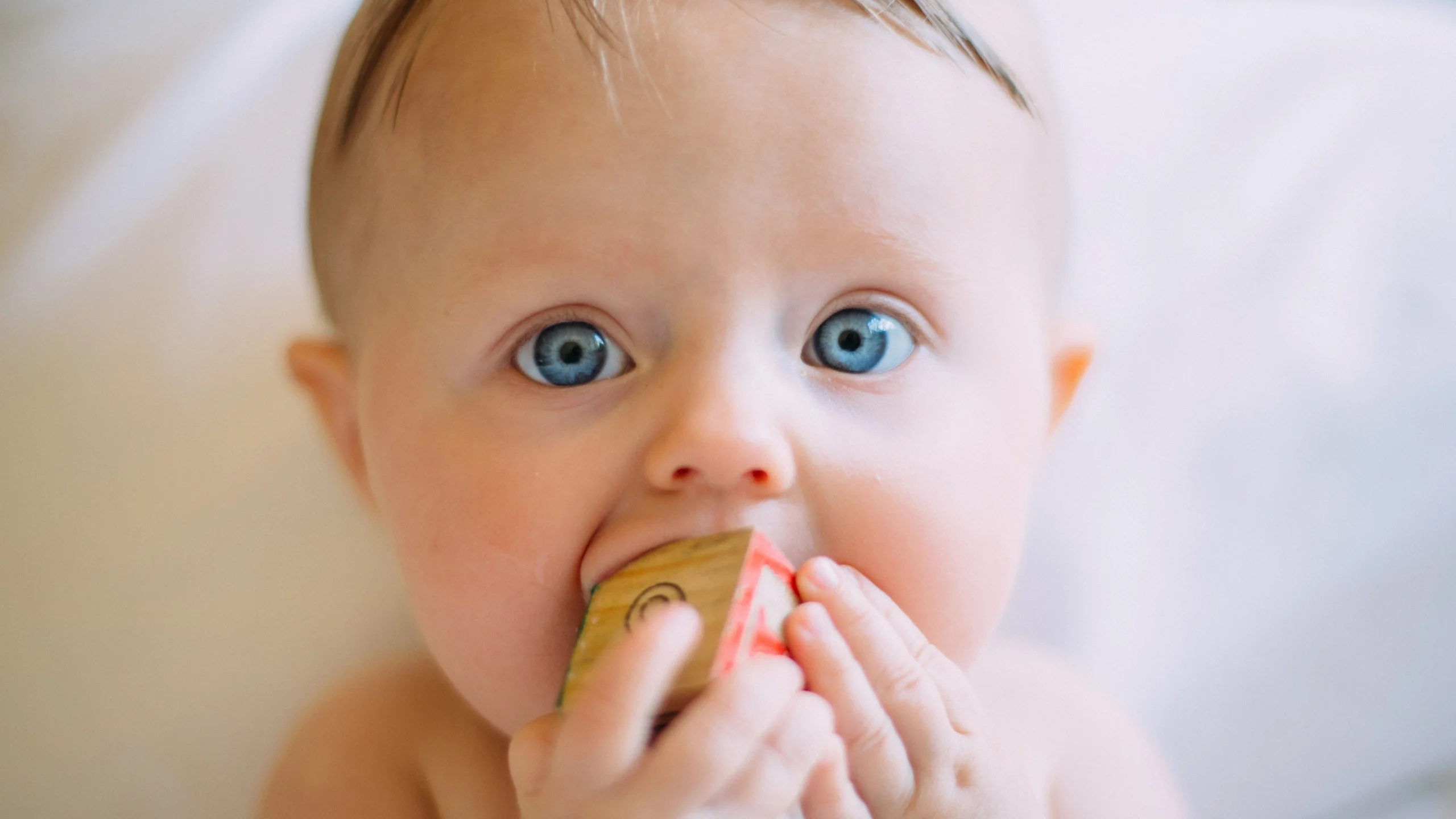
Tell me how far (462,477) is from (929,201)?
1.17 feet

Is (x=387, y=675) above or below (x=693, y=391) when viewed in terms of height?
below

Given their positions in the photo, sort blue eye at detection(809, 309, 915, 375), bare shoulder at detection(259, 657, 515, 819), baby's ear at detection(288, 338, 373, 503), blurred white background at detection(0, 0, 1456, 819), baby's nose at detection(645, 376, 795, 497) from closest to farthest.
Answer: baby's nose at detection(645, 376, 795, 497), blue eye at detection(809, 309, 915, 375), baby's ear at detection(288, 338, 373, 503), bare shoulder at detection(259, 657, 515, 819), blurred white background at detection(0, 0, 1456, 819)

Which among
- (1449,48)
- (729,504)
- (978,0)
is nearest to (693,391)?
(729,504)

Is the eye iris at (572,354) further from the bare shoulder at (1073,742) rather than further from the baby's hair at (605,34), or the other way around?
the bare shoulder at (1073,742)

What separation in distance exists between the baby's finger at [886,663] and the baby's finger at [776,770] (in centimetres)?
7

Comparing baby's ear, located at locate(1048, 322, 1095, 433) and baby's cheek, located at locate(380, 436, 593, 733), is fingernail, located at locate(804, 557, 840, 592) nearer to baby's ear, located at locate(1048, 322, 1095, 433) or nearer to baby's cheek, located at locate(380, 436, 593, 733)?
baby's cheek, located at locate(380, 436, 593, 733)

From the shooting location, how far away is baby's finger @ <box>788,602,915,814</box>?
2.20ft

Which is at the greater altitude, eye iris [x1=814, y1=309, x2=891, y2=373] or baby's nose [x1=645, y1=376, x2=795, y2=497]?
eye iris [x1=814, y1=309, x2=891, y2=373]

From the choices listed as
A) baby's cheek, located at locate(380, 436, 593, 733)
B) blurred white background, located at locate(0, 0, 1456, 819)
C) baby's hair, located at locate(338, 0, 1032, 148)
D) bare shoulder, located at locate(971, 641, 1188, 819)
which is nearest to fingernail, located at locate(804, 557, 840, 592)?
baby's cheek, located at locate(380, 436, 593, 733)

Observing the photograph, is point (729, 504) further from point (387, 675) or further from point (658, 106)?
point (387, 675)

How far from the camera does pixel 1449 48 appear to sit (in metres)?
1.49

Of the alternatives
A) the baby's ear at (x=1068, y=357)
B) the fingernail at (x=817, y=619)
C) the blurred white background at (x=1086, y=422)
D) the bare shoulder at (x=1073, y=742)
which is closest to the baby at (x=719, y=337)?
the fingernail at (x=817, y=619)

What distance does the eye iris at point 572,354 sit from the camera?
81 centimetres

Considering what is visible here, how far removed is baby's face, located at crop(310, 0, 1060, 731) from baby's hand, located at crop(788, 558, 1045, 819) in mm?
50
